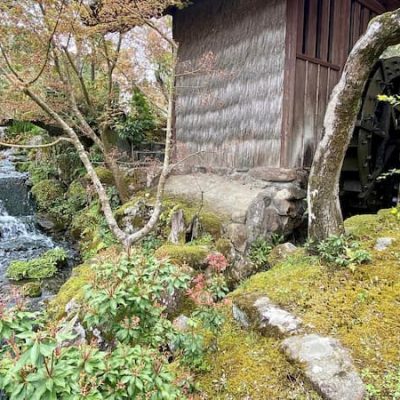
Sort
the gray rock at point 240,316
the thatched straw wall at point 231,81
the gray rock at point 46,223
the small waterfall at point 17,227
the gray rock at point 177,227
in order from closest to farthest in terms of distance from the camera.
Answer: the gray rock at point 240,316, the gray rock at point 177,227, the thatched straw wall at point 231,81, the small waterfall at point 17,227, the gray rock at point 46,223

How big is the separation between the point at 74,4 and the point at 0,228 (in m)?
5.80

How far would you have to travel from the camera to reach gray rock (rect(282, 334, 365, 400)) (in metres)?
2.33

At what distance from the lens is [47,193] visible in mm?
10109

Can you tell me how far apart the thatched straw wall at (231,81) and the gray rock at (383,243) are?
2.08 meters

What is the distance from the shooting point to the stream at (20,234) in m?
6.41

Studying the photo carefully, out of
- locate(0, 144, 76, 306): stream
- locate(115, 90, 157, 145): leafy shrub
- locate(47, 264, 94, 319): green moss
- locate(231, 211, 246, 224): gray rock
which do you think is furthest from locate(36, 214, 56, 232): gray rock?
locate(231, 211, 246, 224): gray rock

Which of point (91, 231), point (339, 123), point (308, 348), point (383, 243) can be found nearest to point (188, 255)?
point (308, 348)

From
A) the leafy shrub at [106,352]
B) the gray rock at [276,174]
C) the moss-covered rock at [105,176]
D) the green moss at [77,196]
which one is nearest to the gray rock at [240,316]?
the leafy shrub at [106,352]

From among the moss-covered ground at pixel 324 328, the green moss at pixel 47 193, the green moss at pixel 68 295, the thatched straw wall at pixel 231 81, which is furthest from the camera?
the green moss at pixel 47 193

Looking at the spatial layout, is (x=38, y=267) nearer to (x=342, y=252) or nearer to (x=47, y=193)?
(x=47, y=193)

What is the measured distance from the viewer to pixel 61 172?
10461 millimetres

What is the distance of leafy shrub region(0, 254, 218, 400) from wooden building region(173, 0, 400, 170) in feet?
11.9

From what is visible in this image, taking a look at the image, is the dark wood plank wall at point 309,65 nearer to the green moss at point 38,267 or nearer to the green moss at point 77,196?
the green moss at point 38,267

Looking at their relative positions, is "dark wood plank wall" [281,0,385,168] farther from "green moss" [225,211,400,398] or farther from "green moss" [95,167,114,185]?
"green moss" [95,167,114,185]
